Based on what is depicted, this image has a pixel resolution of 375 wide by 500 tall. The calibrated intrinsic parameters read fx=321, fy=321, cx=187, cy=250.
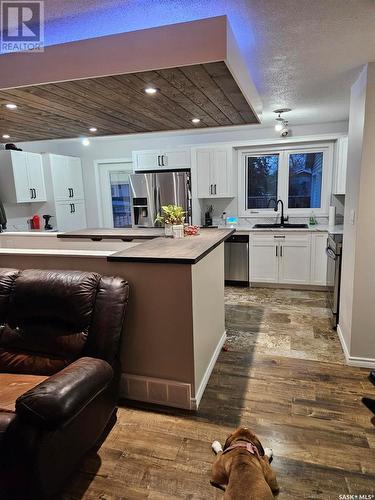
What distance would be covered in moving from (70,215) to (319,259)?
433 cm

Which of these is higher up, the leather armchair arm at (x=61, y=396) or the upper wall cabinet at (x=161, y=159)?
the upper wall cabinet at (x=161, y=159)

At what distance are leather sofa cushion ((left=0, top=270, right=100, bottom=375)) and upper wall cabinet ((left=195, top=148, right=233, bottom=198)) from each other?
3395 millimetres

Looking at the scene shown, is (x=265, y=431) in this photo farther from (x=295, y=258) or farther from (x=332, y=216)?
(x=332, y=216)

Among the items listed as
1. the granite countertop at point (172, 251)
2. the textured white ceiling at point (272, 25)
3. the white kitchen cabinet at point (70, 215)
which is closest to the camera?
the textured white ceiling at point (272, 25)

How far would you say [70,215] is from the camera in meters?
5.92

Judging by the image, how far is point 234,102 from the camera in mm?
2568

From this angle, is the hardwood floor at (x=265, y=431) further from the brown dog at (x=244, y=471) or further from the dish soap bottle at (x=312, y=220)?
the dish soap bottle at (x=312, y=220)

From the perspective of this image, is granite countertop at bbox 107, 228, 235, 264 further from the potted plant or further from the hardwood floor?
the hardwood floor

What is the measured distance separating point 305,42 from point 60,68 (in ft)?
5.16

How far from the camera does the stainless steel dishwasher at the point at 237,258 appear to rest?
195 inches

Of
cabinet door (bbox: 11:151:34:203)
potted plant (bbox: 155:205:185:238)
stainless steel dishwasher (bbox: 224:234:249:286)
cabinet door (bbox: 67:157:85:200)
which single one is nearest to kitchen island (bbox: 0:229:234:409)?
potted plant (bbox: 155:205:185:238)

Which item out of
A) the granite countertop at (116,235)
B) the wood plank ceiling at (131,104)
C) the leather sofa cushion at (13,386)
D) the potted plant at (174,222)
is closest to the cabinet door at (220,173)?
the wood plank ceiling at (131,104)

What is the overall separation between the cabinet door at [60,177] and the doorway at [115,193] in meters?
0.66

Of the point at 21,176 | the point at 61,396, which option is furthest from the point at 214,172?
the point at 61,396
